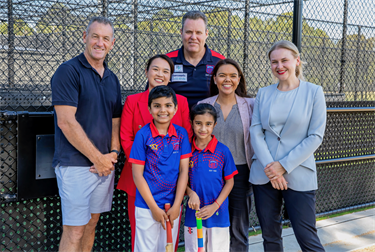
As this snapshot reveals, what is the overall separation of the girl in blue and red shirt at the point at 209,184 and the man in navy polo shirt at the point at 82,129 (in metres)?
0.66

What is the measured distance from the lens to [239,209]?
A: 2605 mm

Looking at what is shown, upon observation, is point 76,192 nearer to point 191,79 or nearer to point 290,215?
point 191,79

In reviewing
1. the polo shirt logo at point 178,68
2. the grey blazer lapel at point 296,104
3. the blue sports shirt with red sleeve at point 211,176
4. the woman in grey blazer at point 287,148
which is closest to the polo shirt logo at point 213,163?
the blue sports shirt with red sleeve at point 211,176

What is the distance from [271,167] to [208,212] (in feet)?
1.81

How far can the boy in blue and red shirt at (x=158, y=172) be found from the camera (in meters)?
2.22

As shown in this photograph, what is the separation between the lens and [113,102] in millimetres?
2549

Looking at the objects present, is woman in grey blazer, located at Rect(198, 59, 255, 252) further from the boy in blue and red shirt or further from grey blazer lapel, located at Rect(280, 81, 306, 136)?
the boy in blue and red shirt

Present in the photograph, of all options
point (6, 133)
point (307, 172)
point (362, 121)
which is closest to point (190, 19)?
point (307, 172)

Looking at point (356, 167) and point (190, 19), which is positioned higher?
point (190, 19)

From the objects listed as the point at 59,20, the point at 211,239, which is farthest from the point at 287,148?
the point at 59,20

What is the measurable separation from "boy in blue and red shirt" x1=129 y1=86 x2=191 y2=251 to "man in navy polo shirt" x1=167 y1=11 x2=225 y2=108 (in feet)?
2.14

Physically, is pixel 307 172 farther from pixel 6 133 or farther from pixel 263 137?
pixel 6 133

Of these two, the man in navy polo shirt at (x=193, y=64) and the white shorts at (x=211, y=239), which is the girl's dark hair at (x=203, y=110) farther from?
the white shorts at (x=211, y=239)

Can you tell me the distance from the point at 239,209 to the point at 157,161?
82cm
